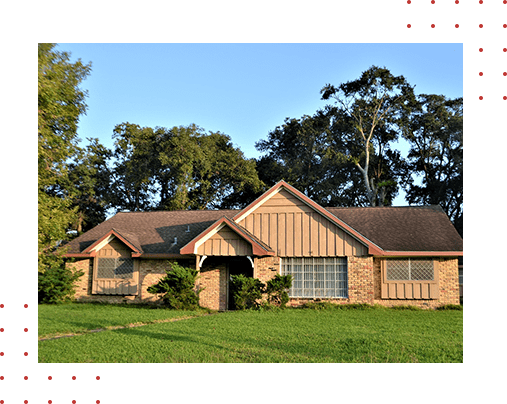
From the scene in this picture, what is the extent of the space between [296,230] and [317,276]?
1978 millimetres

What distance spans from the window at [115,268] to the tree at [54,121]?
396 inches

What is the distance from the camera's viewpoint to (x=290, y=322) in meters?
12.9

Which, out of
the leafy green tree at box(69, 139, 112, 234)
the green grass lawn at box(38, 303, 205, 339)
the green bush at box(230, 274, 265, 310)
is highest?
the leafy green tree at box(69, 139, 112, 234)

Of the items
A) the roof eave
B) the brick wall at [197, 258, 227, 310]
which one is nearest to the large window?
the roof eave

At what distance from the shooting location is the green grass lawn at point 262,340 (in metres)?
7.62

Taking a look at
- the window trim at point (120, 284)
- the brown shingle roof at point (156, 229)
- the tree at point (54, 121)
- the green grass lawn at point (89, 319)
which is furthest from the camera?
the brown shingle roof at point (156, 229)

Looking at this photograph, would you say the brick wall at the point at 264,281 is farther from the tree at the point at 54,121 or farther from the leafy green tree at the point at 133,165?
the leafy green tree at the point at 133,165

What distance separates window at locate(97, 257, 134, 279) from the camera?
18.9 metres

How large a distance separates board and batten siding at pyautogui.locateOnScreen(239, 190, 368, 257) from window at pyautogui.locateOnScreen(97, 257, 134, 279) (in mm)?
5077

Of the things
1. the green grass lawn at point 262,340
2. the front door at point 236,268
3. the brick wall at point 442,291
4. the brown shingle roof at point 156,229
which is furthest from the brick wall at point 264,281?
the green grass lawn at point 262,340

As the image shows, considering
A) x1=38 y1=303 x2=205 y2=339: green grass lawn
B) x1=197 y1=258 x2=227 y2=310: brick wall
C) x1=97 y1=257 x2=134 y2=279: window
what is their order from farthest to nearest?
1. x1=97 y1=257 x2=134 y2=279: window
2. x1=197 y1=258 x2=227 y2=310: brick wall
3. x1=38 y1=303 x2=205 y2=339: green grass lawn

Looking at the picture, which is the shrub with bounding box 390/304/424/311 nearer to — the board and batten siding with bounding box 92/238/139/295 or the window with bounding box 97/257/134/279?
the board and batten siding with bounding box 92/238/139/295

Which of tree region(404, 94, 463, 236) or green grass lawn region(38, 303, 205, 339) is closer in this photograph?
green grass lawn region(38, 303, 205, 339)

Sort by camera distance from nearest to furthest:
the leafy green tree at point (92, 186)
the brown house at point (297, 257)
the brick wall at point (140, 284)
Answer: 1. the brown house at point (297, 257)
2. the brick wall at point (140, 284)
3. the leafy green tree at point (92, 186)
